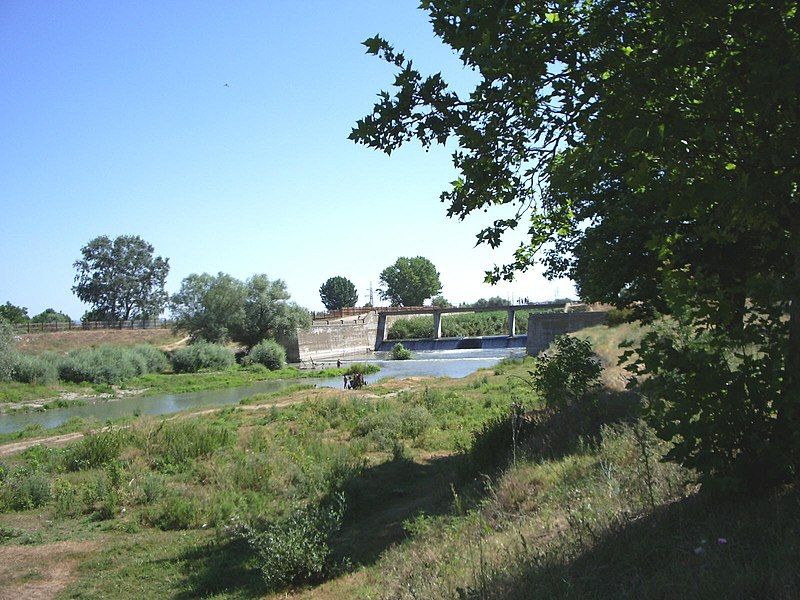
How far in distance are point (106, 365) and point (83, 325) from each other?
2618 centimetres

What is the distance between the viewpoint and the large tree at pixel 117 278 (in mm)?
117062

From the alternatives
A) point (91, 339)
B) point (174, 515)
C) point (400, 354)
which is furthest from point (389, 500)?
point (91, 339)

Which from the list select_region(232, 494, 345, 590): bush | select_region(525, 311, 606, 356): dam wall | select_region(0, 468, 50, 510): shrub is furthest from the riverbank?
select_region(232, 494, 345, 590): bush

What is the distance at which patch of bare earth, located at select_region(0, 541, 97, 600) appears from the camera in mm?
9117

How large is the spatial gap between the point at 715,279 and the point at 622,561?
1.98 meters

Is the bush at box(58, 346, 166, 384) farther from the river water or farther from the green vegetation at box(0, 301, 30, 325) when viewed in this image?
the green vegetation at box(0, 301, 30, 325)

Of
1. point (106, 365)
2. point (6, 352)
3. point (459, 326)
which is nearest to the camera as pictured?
point (6, 352)

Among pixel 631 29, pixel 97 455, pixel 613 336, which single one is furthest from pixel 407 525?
pixel 613 336

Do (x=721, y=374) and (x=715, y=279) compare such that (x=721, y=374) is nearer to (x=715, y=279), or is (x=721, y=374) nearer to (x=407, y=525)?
(x=715, y=279)

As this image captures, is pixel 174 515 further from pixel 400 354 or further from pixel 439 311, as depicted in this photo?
pixel 439 311

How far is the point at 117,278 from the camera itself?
117 metres

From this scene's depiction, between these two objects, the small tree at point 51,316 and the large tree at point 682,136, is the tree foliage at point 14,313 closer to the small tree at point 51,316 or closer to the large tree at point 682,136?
the small tree at point 51,316

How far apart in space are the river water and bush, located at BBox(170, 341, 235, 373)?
1184 centimetres

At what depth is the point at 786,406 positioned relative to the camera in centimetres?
393
